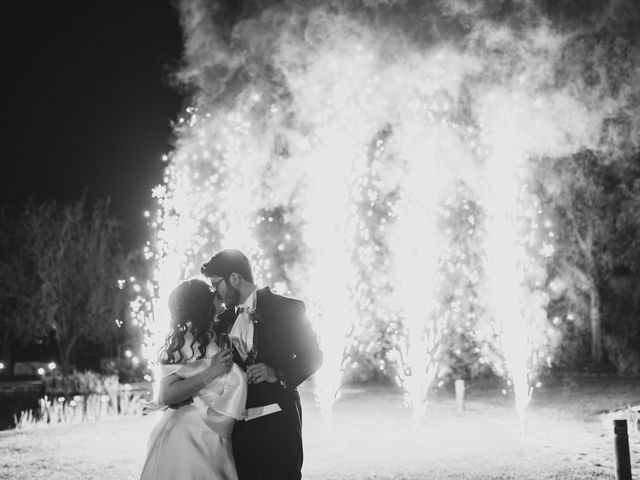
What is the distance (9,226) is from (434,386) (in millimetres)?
26622

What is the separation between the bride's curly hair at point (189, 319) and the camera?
14.7 feet

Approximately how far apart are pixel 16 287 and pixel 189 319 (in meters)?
35.1

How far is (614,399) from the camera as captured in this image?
1875 centimetres

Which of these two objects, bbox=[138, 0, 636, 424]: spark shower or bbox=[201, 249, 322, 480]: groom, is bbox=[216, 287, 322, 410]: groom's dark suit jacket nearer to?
bbox=[201, 249, 322, 480]: groom

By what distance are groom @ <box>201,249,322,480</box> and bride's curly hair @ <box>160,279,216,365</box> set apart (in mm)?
140

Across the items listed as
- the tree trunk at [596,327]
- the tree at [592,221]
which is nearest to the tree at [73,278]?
the tree at [592,221]

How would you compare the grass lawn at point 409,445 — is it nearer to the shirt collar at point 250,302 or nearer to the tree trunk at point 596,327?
the shirt collar at point 250,302

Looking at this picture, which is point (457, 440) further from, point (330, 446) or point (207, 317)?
point (207, 317)

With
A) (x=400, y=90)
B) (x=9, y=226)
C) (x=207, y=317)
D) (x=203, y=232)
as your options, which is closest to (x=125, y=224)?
(x=9, y=226)

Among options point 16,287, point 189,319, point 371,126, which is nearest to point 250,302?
point 189,319

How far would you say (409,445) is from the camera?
11719 mm

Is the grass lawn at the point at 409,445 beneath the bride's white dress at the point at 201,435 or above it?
beneath

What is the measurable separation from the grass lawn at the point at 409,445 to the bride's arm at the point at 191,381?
5272mm

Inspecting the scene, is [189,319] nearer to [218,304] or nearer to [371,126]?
[218,304]
